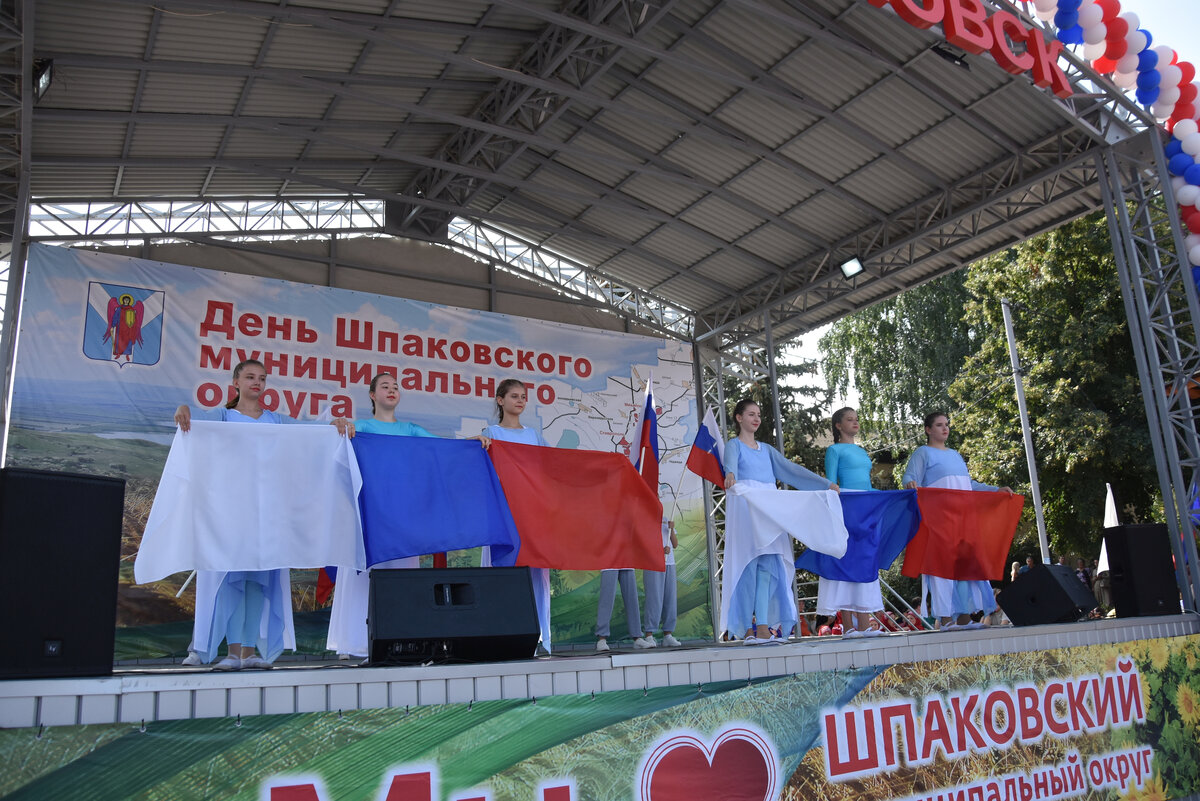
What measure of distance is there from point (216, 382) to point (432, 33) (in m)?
4.08

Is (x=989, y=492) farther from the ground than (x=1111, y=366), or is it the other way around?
(x=1111, y=366)

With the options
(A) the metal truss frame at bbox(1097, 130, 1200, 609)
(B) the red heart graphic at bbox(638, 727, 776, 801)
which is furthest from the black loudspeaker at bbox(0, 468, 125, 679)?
(A) the metal truss frame at bbox(1097, 130, 1200, 609)

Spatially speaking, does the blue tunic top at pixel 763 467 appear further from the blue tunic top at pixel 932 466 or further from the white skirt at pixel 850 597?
the blue tunic top at pixel 932 466

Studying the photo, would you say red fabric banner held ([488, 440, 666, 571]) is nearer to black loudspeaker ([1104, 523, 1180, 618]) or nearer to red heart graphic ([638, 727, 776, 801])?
red heart graphic ([638, 727, 776, 801])

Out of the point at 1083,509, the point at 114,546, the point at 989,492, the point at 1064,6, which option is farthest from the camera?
the point at 1083,509

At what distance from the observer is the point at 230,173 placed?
10352 millimetres

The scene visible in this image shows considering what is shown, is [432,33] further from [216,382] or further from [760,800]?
[760,800]

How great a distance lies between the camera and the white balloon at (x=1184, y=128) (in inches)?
345

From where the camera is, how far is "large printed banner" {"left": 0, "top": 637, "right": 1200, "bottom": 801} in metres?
3.19

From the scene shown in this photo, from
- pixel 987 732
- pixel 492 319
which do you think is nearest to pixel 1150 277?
pixel 987 732

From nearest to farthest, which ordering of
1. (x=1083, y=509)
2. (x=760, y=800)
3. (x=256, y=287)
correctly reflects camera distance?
(x=760, y=800), (x=256, y=287), (x=1083, y=509)

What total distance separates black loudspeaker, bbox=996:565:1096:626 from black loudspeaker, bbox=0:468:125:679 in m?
6.10

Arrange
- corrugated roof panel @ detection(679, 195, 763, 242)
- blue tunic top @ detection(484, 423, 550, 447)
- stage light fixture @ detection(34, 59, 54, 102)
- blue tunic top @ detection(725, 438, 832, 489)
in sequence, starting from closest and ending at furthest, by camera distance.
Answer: blue tunic top @ detection(484, 423, 550, 447), blue tunic top @ detection(725, 438, 832, 489), stage light fixture @ detection(34, 59, 54, 102), corrugated roof panel @ detection(679, 195, 763, 242)

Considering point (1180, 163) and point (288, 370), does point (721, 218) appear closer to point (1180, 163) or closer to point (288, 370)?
point (1180, 163)
